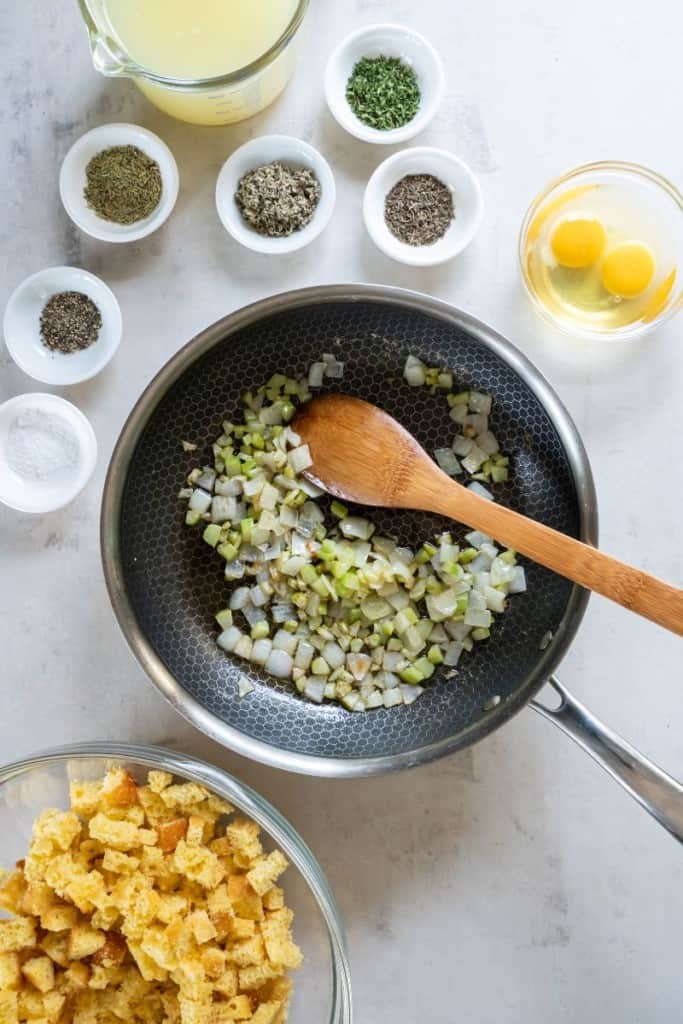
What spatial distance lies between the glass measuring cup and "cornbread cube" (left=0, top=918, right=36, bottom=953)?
165 cm

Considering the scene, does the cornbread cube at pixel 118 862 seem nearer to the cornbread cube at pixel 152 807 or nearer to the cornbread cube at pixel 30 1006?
the cornbread cube at pixel 152 807


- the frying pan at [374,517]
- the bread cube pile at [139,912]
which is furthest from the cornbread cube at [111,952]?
the frying pan at [374,517]

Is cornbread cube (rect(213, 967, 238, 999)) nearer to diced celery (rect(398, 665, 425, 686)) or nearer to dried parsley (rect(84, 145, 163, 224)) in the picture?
diced celery (rect(398, 665, 425, 686))

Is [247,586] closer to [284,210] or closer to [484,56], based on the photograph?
[284,210]

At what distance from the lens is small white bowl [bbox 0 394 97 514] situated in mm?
2084

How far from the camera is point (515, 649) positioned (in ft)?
6.44

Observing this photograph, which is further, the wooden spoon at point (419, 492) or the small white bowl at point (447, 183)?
the small white bowl at point (447, 183)

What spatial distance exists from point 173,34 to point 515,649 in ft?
4.64

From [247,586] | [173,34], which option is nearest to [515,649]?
[247,586]

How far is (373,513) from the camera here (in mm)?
2053

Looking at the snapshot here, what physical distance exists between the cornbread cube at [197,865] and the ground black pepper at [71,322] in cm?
108

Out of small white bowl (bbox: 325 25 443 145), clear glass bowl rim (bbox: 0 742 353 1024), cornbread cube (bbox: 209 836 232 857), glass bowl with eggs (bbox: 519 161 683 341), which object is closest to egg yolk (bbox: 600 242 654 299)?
glass bowl with eggs (bbox: 519 161 683 341)

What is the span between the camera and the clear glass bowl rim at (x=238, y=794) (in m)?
1.88

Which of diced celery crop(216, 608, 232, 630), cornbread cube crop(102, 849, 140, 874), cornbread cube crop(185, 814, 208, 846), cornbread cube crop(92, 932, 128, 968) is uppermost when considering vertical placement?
diced celery crop(216, 608, 232, 630)
